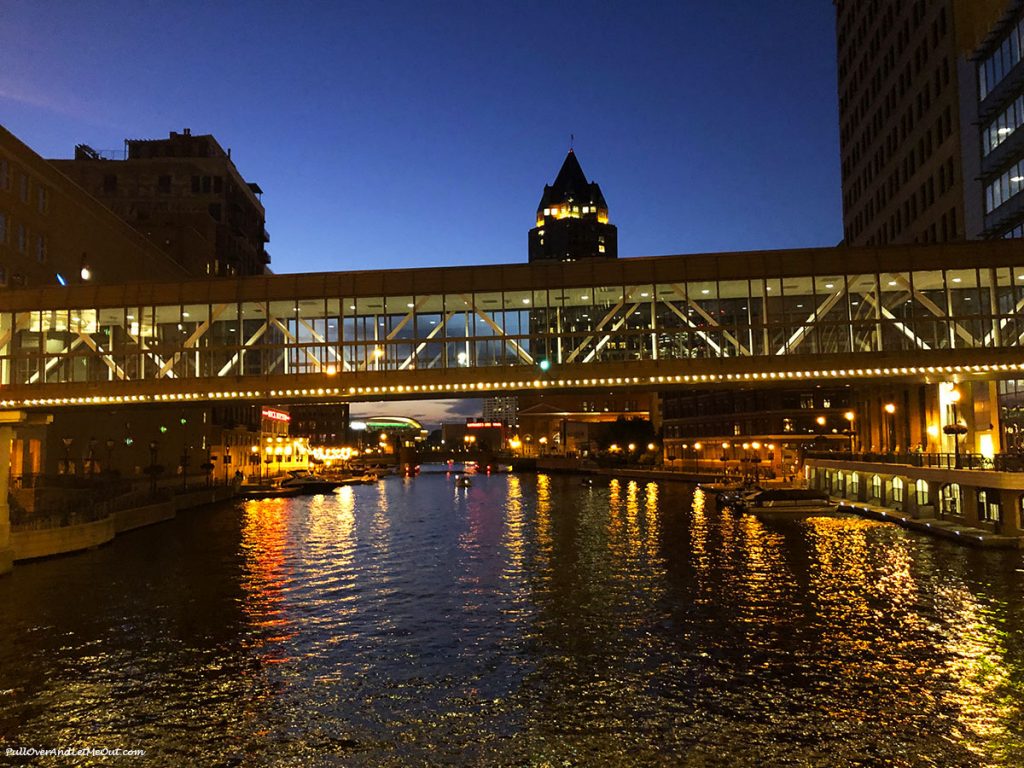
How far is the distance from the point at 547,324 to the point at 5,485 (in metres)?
27.5

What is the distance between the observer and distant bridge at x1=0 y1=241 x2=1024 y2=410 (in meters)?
40.7

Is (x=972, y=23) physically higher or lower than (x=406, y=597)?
higher

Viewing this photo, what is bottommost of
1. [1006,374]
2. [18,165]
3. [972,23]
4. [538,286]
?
[1006,374]

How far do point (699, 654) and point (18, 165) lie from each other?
190 feet

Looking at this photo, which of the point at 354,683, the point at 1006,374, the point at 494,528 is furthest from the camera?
the point at 494,528

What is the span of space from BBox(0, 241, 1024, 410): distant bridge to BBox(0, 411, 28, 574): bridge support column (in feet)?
14.2

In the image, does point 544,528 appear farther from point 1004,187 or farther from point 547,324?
point 1004,187

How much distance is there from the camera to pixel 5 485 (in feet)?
125

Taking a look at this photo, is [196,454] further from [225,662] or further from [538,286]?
[225,662]

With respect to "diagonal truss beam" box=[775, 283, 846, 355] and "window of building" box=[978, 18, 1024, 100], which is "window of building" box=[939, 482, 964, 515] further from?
"window of building" box=[978, 18, 1024, 100]

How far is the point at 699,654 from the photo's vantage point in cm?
2364

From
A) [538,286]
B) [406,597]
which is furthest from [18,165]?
[406,597]

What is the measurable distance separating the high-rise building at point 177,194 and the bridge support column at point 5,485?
64.8m

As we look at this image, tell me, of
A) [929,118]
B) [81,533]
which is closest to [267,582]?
[81,533]
